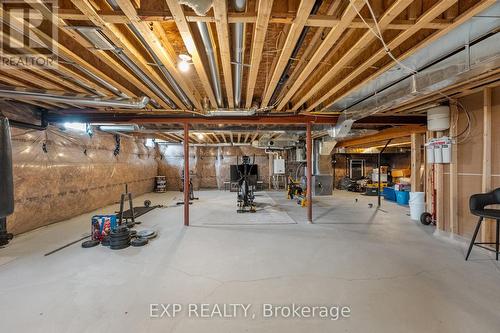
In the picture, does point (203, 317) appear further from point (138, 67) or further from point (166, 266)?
point (138, 67)

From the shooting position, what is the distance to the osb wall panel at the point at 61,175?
12.7 ft

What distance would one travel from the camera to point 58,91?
3.18m

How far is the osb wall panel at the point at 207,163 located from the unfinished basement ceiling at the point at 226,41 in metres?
7.44

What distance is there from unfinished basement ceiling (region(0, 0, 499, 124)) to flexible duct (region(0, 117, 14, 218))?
845mm

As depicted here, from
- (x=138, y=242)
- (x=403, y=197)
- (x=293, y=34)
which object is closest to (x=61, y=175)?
(x=138, y=242)

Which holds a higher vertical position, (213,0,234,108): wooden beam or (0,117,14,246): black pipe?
(213,0,234,108): wooden beam

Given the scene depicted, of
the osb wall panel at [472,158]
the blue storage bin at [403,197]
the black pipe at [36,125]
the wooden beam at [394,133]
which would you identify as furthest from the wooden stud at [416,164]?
the black pipe at [36,125]

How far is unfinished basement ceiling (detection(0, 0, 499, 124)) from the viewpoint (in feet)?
5.29

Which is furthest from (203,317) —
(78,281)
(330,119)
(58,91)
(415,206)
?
(415,206)

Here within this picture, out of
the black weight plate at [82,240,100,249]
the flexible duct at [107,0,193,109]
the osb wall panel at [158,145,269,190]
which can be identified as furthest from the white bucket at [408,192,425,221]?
the osb wall panel at [158,145,269,190]

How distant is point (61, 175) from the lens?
15.5 feet

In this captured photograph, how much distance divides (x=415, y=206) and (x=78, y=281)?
5962 mm

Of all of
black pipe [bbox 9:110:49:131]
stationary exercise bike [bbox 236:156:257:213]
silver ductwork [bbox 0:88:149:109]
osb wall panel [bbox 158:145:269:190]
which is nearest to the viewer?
silver ductwork [bbox 0:88:149:109]
